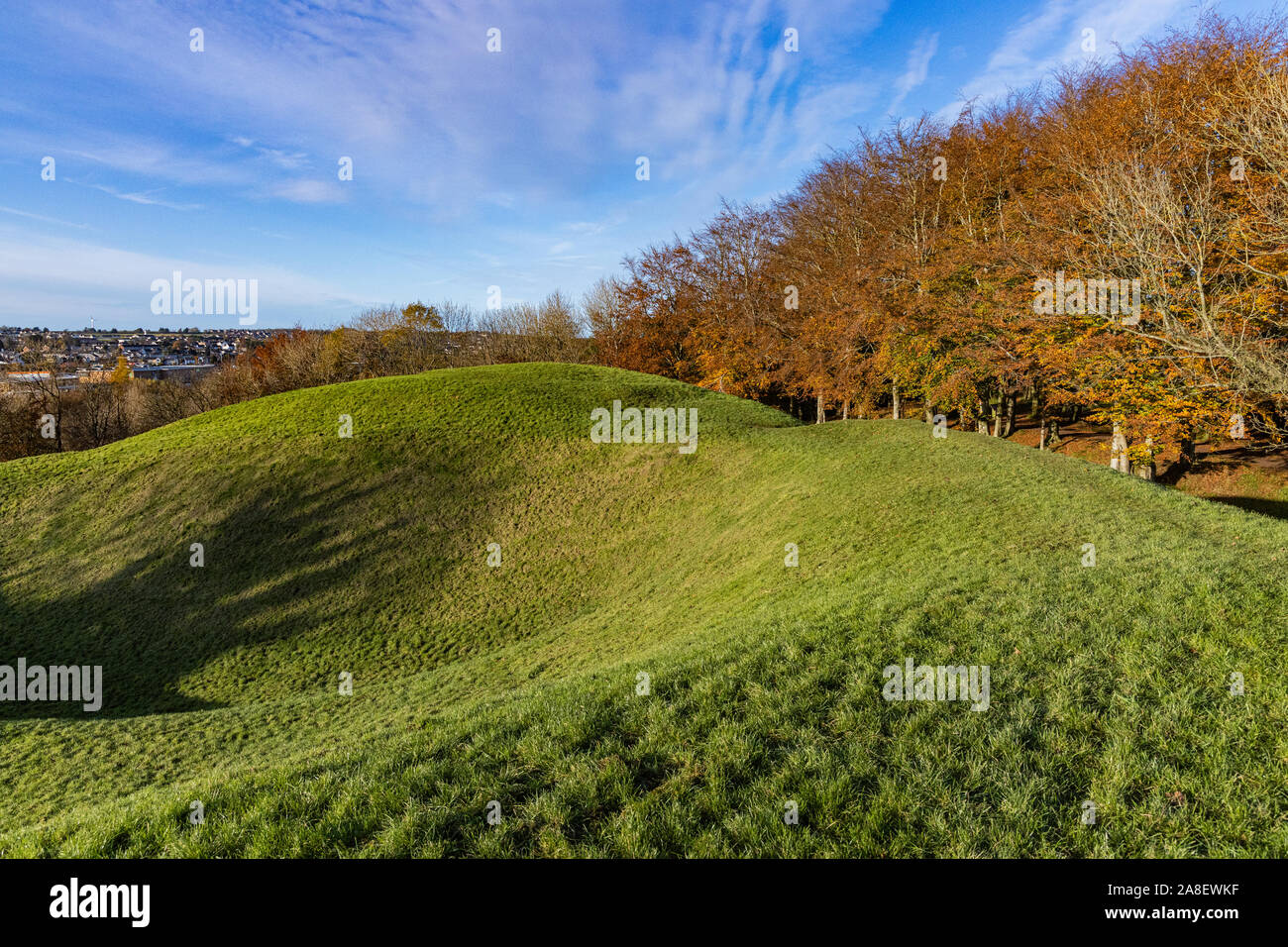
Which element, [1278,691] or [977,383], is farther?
[977,383]

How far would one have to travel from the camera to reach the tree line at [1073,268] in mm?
18500

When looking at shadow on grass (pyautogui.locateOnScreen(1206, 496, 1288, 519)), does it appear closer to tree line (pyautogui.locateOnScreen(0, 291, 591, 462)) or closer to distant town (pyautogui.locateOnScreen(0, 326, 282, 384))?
tree line (pyautogui.locateOnScreen(0, 291, 591, 462))

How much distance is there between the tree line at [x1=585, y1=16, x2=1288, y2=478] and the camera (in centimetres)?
1850

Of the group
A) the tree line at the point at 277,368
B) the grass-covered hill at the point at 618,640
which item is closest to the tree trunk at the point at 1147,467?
the grass-covered hill at the point at 618,640

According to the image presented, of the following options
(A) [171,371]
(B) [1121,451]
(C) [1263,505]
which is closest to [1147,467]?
(B) [1121,451]

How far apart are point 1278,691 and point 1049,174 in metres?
29.8

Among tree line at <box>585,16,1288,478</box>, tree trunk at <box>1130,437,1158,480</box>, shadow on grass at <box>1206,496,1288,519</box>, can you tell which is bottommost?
shadow on grass at <box>1206,496,1288,519</box>

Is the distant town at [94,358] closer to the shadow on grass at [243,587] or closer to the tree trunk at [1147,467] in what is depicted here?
the shadow on grass at [243,587]

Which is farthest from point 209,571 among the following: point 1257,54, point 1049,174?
point 1257,54

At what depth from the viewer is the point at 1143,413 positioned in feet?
74.0

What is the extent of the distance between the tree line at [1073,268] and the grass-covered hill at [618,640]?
5.77 m

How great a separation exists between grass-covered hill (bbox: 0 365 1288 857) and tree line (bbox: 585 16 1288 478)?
577cm

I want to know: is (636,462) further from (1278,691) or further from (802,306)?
(1278,691)

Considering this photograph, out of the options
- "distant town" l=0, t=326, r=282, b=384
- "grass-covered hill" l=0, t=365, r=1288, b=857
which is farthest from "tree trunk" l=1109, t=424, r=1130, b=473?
"distant town" l=0, t=326, r=282, b=384
